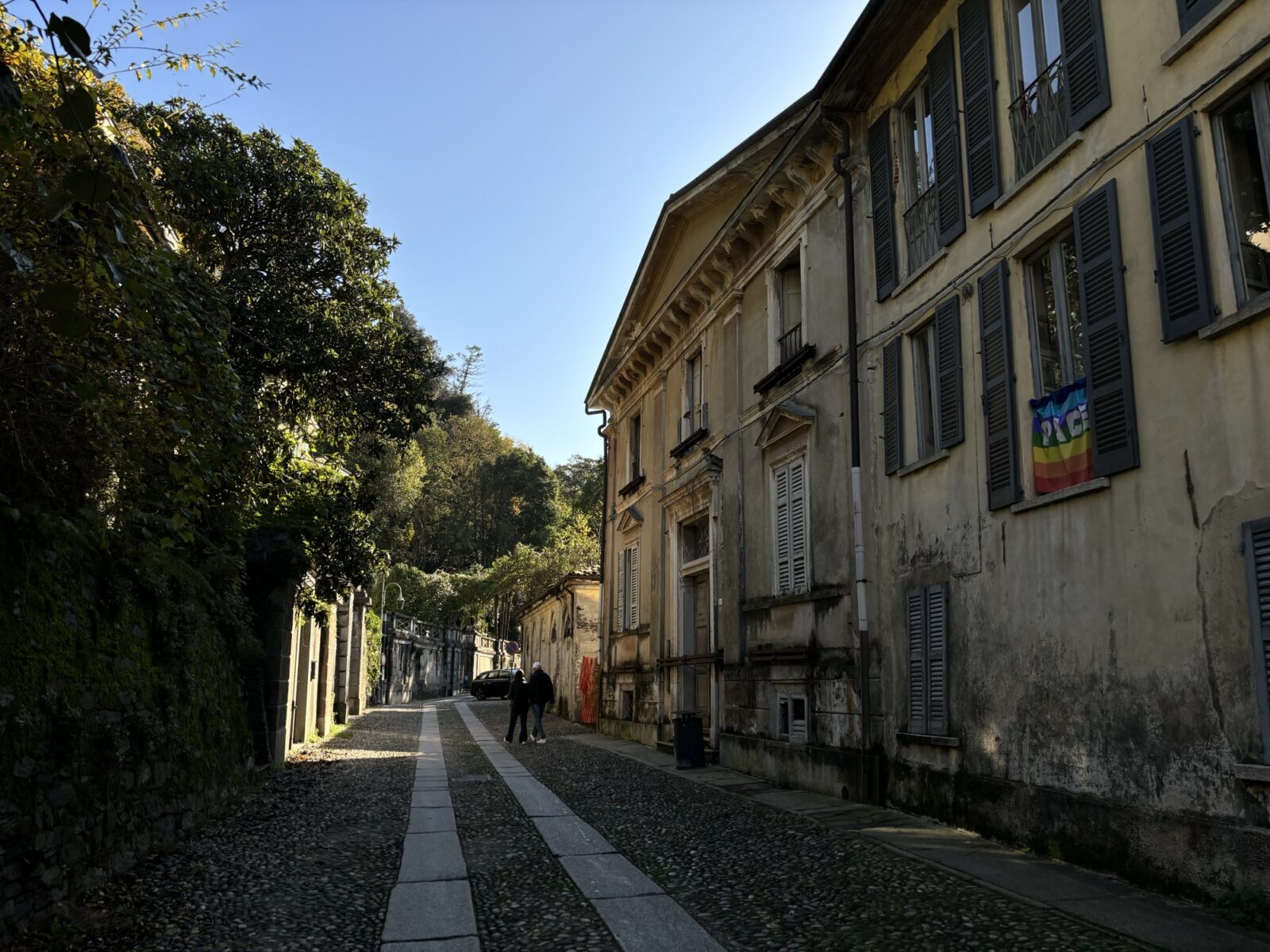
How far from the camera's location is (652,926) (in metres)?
5.05

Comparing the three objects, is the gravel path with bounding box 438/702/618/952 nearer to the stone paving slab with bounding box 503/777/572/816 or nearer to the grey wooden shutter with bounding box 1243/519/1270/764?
the stone paving slab with bounding box 503/777/572/816

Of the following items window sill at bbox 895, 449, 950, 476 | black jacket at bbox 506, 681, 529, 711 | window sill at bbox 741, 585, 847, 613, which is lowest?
black jacket at bbox 506, 681, 529, 711

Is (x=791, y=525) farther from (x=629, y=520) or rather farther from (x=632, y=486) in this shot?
(x=629, y=520)

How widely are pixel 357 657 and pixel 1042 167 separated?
21.5 meters

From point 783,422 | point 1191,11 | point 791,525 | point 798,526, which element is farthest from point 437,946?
point 783,422

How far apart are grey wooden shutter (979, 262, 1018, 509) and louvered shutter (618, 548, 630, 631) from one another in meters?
12.6

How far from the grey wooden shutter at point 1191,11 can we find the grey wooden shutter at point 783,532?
22.9 ft

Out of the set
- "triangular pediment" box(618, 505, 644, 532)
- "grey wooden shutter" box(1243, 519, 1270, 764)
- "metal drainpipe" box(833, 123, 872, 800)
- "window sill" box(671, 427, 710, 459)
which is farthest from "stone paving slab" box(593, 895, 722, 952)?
"triangular pediment" box(618, 505, 644, 532)

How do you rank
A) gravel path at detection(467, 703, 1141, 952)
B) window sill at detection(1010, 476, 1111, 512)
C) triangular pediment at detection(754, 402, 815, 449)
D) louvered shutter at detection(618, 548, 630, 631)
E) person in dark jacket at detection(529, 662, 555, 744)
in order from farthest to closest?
louvered shutter at detection(618, 548, 630, 631) → person in dark jacket at detection(529, 662, 555, 744) → triangular pediment at detection(754, 402, 815, 449) → window sill at detection(1010, 476, 1111, 512) → gravel path at detection(467, 703, 1141, 952)

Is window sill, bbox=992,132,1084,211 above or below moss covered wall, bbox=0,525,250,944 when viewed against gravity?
above

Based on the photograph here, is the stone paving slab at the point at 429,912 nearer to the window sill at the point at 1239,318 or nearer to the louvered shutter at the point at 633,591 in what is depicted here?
the window sill at the point at 1239,318

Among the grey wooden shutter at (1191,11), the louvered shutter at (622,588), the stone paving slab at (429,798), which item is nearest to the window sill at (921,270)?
the grey wooden shutter at (1191,11)

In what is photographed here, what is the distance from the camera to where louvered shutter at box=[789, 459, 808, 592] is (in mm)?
11594

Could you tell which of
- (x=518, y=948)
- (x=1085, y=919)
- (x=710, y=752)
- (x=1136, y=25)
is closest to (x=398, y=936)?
(x=518, y=948)
